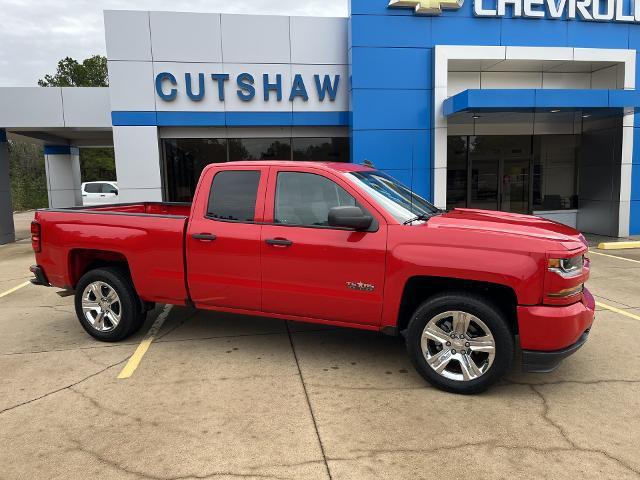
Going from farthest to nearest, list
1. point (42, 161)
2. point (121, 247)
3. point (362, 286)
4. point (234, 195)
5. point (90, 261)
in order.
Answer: point (42, 161), point (90, 261), point (121, 247), point (234, 195), point (362, 286)

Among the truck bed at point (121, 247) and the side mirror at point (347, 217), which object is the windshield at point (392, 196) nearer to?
the side mirror at point (347, 217)

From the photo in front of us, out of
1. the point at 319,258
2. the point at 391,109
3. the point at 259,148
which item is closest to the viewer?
the point at 319,258

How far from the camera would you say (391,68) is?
12.6 metres

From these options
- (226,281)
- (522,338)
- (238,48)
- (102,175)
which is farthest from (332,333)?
(102,175)

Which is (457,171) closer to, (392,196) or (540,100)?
(540,100)

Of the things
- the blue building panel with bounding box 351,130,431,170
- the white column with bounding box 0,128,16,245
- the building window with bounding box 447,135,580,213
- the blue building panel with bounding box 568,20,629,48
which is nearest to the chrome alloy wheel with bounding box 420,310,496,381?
the blue building panel with bounding box 351,130,431,170

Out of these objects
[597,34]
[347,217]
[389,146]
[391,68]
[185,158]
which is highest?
[597,34]

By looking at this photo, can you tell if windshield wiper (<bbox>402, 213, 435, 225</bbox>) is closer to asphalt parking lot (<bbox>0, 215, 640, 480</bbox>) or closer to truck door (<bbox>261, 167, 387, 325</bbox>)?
truck door (<bbox>261, 167, 387, 325</bbox>)

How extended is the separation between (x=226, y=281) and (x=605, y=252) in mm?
9863

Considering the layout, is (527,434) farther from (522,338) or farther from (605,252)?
(605,252)

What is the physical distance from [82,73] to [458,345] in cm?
5660

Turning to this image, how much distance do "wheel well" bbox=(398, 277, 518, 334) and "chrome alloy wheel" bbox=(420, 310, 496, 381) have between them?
237 millimetres

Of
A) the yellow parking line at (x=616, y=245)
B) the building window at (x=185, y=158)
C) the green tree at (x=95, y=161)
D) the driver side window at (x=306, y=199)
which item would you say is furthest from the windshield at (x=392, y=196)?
the green tree at (x=95, y=161)

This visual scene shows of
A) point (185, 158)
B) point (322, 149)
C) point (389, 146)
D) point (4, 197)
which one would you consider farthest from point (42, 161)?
point (389, 146)
